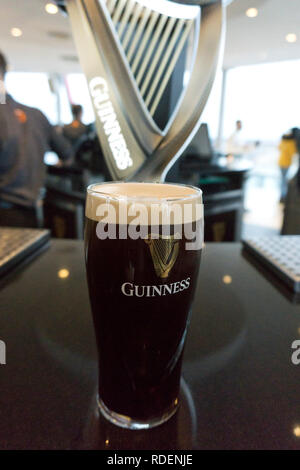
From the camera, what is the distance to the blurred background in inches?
74.3

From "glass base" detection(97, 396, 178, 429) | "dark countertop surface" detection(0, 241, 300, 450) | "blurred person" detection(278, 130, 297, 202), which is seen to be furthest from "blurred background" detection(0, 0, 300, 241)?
"glass base" detection(97, 396, 178, 429)

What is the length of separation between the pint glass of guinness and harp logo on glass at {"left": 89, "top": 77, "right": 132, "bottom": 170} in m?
0.31

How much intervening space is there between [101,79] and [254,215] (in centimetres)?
473

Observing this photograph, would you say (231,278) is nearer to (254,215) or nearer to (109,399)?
(109,399)

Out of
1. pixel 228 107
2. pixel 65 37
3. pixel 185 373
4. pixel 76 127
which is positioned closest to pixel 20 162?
pixel 76 127

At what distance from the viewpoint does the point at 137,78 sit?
2.09ft

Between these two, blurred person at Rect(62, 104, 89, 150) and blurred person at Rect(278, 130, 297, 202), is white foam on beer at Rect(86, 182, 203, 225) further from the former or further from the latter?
blurred person at Rect(278, 130, 297, 202)

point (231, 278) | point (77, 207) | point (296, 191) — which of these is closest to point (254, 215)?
point (296, 191)

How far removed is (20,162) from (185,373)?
188 centimetres

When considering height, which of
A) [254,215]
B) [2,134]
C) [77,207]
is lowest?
[254,215]

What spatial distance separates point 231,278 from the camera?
2.18 feet

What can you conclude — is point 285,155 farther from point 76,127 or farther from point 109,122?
point 109,122

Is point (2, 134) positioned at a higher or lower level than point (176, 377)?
higher

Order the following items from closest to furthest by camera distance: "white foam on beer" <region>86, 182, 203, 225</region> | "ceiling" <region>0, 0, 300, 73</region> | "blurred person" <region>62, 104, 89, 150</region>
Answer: "white foam on beer" <region>86, 182, 203, 225</region>, "blurred person" <region>62, 104, 89, 150</region>, "ceiling" <region>0, 0, 300, 73</region>
